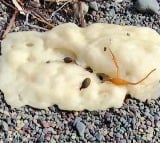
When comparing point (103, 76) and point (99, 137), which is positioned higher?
point (103, 76)

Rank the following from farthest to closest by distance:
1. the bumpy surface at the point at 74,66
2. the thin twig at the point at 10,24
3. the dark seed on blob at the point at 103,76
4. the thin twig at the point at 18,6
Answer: the thin twig at the point at 18,6 → the thin twig at the point at 10,24 → the dark seed on blob at the point at 103,76 → the bumpy surface at the point at 74,66

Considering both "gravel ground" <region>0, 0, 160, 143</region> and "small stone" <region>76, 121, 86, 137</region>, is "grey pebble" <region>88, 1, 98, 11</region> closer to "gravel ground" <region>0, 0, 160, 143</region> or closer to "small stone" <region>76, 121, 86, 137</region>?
"gravel ground" <region>0, 0, 160, 143</region>

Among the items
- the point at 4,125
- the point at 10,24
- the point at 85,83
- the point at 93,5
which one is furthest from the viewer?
the point at 93,5

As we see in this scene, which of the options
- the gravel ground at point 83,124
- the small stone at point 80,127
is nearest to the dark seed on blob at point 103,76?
the gravel ground at point 83,124

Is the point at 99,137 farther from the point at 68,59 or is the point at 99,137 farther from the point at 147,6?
the point at 147,6

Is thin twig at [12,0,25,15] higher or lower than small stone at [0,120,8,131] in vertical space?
higher

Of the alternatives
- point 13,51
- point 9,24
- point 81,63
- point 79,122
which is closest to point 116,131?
point 79,122

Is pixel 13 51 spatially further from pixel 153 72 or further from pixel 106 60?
pixel 153 72

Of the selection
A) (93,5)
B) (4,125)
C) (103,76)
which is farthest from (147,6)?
(4,125)

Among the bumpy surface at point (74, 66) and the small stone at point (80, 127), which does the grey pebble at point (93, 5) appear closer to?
the bumpy surface at point (74, 66)

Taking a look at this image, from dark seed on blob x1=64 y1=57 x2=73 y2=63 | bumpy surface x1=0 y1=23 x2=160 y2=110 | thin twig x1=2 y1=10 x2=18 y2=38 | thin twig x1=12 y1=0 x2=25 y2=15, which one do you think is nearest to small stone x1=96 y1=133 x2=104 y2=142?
bumpy surface x1=0 y1=23 x2=160 y2=110
